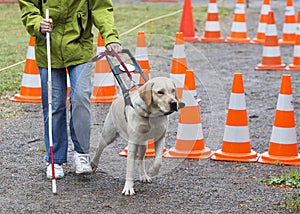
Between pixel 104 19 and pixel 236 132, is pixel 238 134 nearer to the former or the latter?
pixel 236 132

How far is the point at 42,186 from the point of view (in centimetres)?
616

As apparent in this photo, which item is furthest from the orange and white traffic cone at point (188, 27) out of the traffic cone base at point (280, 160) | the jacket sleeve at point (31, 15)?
the jacket sleeve at point (31, 15)

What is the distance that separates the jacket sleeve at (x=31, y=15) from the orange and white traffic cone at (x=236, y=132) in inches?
82.1

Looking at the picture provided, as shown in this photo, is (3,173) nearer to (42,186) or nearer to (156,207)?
(42,186)

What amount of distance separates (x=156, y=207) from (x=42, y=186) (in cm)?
105

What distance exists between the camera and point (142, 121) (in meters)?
5.82

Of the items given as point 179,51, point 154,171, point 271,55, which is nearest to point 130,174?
point 154,171

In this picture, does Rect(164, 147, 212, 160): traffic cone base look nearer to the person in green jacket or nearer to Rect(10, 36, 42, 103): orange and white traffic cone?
the person in green jacket

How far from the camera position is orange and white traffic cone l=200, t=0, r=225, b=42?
1525 centimetres

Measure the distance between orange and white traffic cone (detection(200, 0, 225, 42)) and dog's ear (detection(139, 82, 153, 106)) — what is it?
9737 millimetres

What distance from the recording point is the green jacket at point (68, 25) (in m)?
6.13

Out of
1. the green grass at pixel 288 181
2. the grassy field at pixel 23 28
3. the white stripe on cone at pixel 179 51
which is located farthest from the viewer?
the grassy field at pixel 23 28

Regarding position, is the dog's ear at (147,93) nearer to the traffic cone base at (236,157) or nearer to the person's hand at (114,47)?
the person's hand at (114,47)

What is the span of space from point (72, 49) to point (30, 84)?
12.0 feet
